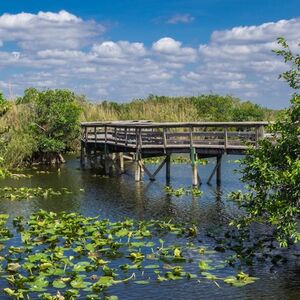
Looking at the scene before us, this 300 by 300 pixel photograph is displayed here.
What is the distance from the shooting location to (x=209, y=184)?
36.0m

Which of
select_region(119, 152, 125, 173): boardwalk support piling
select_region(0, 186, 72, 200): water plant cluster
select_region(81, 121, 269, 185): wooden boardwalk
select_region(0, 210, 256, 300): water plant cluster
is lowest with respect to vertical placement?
select_region(0, 210, 256, 300): water plant cluster

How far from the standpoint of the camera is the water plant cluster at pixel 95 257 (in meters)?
15.7

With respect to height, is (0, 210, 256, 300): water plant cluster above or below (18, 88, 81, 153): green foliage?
below

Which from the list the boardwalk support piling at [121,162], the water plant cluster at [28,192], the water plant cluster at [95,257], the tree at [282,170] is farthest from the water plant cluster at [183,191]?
the tree at [282,170]

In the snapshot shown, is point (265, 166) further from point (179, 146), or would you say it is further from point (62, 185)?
point (62, 185)

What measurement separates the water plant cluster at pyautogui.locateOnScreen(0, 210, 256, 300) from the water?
557mm

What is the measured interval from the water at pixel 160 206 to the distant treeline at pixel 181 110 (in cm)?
1445

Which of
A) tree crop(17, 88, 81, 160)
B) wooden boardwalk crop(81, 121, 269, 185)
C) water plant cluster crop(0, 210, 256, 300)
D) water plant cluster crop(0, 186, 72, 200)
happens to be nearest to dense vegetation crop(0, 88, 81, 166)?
tree crop(17, 88, 81, 160)

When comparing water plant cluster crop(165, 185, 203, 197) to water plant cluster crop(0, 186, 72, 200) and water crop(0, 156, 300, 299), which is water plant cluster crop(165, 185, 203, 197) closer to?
water crop(0, 156, 300, 299)

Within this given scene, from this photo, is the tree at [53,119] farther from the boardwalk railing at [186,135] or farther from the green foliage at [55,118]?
the boardwalk railing at [186,135]

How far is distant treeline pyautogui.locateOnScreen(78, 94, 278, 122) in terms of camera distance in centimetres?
6426

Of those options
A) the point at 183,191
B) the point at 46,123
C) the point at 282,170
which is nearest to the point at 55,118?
the point at 46,123

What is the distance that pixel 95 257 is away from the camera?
1816 centimetres

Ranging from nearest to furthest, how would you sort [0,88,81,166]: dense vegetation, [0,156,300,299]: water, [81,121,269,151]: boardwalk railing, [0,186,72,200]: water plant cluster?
[0,156,300,299]: water → [81,121,269,151]: boardwalk railing → [0,186,72,200]: water plant cluster → [0,88,81,166]: dense vegetation
